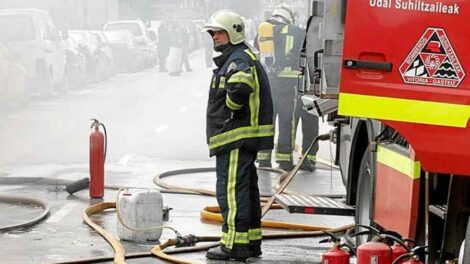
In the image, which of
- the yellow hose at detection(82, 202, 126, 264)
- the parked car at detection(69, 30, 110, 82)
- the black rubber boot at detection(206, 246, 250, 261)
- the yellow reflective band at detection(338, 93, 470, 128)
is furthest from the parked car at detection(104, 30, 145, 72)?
the yellow reflective band at detection(338, 93, 470, 128)

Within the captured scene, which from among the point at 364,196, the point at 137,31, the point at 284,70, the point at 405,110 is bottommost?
the point at 137,31

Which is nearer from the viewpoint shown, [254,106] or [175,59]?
[254,106]

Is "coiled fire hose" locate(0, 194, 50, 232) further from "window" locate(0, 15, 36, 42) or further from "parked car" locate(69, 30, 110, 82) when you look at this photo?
"parked car" locate(69, 30, 110, 82)

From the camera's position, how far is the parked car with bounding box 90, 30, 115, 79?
37875 mm

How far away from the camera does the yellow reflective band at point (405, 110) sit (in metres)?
6.05

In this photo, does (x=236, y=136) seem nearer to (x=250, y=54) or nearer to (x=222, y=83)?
(x=222, y=83)

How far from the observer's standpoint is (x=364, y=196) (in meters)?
8.78

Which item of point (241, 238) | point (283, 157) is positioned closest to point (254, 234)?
point (241, 238)

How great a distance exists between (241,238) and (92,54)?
27132 mm

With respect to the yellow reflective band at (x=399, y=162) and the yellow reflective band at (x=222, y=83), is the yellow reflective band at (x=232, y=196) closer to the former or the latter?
the yellow reflective band at (x=222, y=83)

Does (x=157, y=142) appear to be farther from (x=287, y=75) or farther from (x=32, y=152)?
(x=287, y=75)

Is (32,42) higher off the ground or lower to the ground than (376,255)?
lower

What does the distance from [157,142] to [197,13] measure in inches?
1600

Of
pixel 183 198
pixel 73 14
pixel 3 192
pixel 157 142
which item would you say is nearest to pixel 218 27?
pixel 183 198
